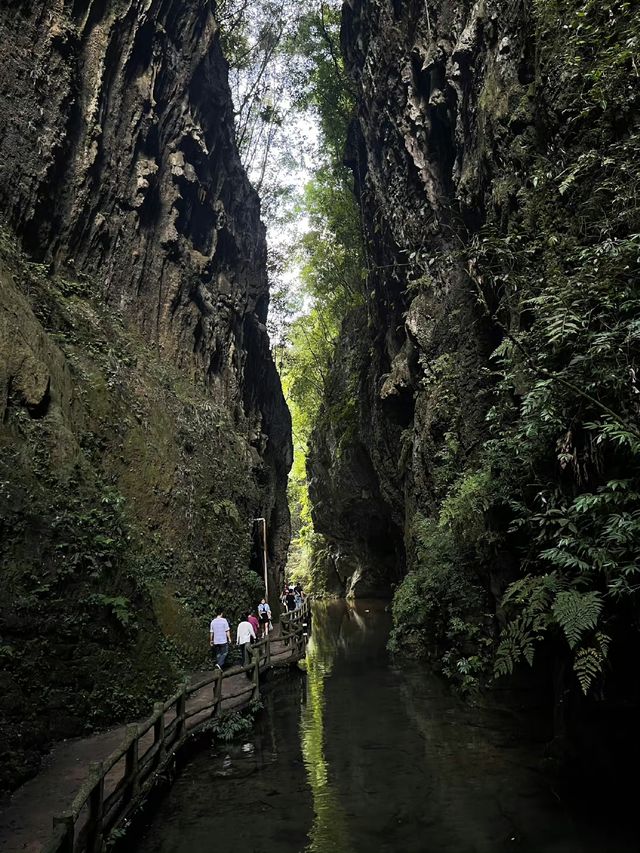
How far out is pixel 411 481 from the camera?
68.0ft

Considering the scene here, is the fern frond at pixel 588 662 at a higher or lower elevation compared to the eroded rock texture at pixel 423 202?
lower

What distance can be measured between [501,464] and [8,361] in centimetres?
908

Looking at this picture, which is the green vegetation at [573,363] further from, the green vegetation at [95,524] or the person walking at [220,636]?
the green vegetation at [95,524]

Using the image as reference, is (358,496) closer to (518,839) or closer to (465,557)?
(465,557)

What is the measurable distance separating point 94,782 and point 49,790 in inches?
69.1

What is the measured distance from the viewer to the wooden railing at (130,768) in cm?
535

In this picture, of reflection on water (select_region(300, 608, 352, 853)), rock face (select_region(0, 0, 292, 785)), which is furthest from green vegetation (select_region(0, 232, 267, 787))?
reflection on water (select_region(300, 608, 352, 853))

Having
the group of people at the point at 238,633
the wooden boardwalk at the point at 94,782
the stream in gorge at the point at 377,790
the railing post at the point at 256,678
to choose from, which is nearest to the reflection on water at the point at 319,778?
the stream in gorge at the point at 377,790

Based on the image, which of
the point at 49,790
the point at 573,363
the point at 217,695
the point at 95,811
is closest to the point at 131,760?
the point at 49,790

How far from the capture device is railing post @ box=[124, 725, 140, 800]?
7.08m

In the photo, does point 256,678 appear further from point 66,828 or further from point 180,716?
point 66,828

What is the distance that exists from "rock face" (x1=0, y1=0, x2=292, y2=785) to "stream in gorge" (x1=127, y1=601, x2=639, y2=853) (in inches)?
89.6

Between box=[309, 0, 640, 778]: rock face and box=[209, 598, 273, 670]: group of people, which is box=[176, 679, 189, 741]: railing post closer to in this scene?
box=[209, 598, 273, 670]: group of people

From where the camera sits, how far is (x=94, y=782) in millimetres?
5754
